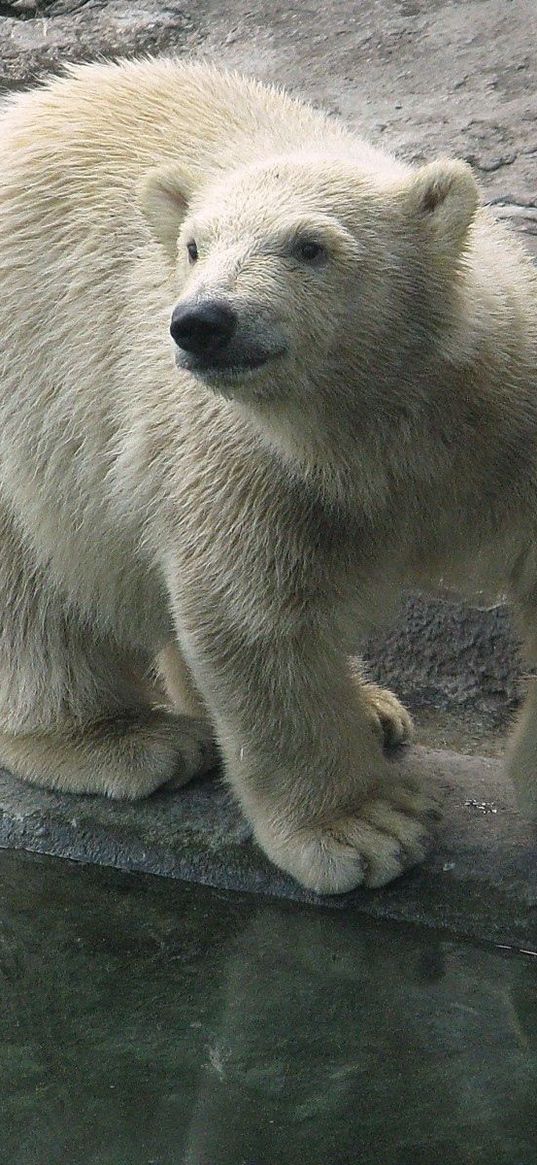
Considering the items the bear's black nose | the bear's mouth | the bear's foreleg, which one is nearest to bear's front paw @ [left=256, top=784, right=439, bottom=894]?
the bear's foreleg

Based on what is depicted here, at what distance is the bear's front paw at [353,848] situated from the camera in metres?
4.27

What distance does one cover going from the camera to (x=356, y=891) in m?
4.32

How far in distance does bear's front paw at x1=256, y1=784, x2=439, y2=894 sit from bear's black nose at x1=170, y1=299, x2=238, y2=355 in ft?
5.00

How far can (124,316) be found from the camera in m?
4.31

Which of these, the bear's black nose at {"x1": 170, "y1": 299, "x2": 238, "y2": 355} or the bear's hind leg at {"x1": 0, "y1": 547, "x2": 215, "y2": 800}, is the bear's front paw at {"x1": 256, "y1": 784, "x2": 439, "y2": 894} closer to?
the bear's hind leg at {"x1": 0, "y1": 547, "x2": 215, "y2": 800}

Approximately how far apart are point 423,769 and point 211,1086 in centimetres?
159

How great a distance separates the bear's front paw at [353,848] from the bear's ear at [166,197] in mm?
1569

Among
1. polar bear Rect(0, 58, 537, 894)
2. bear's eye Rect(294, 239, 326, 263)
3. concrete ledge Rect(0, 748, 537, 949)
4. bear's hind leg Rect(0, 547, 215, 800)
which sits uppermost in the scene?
bear's eye Rect(294, 239, 326, 263)

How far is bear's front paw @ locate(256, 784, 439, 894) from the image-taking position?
427 centimetres

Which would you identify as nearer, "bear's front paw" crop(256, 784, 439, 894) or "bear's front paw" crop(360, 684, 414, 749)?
"bear's front paw" crop(256, 784, 439, 894)

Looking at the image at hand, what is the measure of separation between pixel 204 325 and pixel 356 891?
1.72 meters

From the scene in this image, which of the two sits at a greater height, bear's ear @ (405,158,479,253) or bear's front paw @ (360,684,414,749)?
bear's ear @ (405,158,479,253)

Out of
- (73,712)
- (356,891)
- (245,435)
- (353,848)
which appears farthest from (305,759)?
(73,712)

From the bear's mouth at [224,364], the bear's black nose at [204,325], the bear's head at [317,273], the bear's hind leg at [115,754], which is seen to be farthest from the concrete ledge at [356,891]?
the bear's black nose at [204,325]
